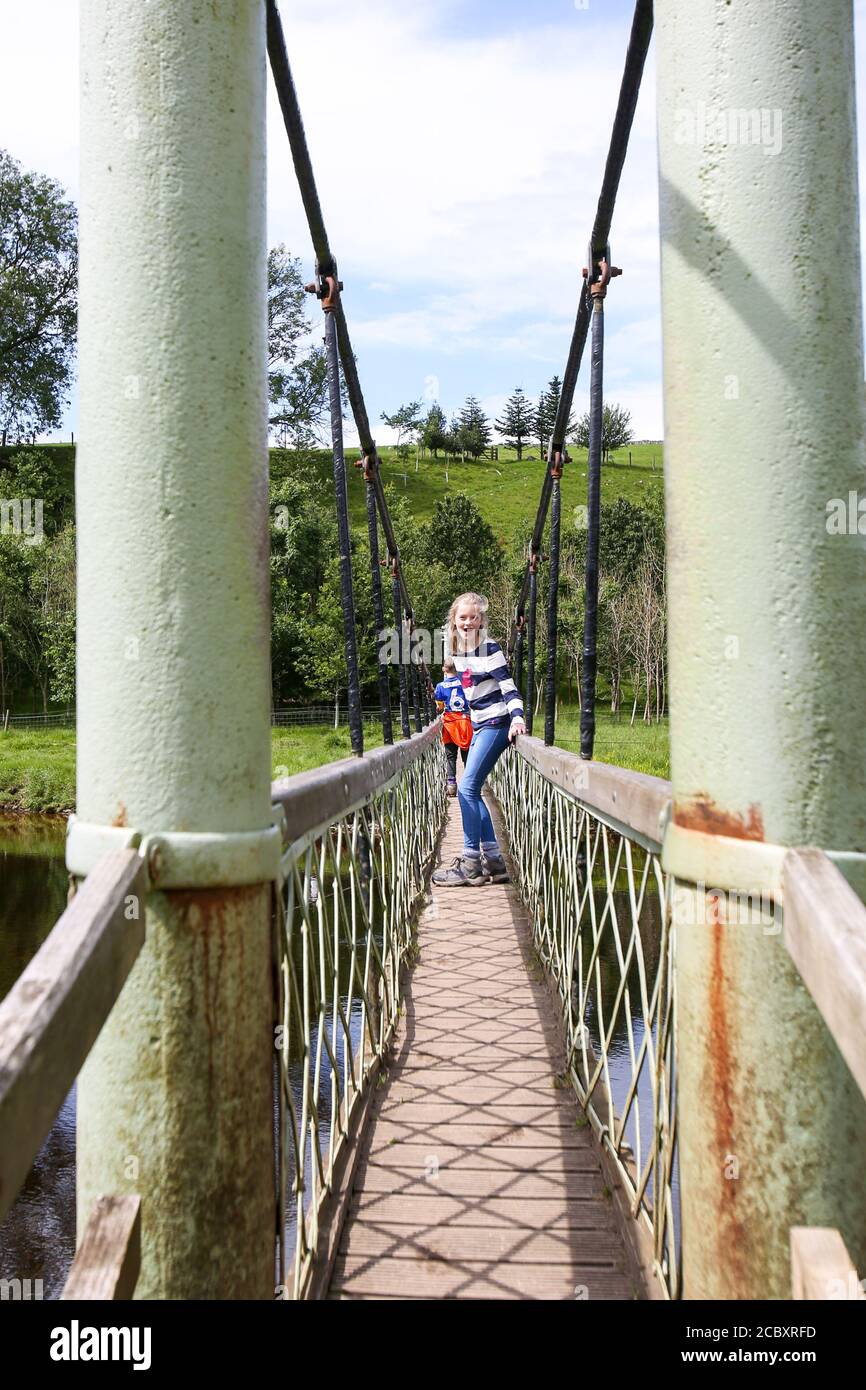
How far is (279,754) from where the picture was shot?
2761 centimetres

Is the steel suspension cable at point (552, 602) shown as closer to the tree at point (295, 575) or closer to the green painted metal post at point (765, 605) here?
the green painted metal post at point (765, 605)

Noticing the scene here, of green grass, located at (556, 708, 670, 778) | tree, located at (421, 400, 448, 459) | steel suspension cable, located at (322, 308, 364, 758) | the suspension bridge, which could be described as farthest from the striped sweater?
tree, located at (421, 400, 448, 459)

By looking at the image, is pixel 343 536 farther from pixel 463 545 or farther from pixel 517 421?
pixel 517 421

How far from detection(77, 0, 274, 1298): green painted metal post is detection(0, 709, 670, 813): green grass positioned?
18027 millimetres

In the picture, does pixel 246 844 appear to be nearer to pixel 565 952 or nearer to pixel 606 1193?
pixel 606 1193

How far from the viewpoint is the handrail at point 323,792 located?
56.2 inches

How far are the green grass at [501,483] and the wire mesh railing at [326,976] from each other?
2083 inches

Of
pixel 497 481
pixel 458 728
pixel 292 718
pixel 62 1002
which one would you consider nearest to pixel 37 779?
pixel 292 718

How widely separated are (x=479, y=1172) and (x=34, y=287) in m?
43.9

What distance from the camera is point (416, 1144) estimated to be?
7.64ft

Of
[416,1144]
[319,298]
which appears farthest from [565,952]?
[319,298]

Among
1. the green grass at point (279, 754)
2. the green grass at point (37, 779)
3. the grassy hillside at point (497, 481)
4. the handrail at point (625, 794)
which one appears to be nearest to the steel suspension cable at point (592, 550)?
the handrail at point (625, 794)

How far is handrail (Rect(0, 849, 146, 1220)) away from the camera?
2.26ft
